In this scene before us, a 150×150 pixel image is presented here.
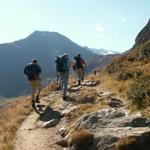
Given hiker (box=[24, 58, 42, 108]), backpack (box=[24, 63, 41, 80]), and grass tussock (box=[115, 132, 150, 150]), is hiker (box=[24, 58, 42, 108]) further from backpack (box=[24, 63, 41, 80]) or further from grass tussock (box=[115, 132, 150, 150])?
grass tussock (box=[115, 132, 150, 150])

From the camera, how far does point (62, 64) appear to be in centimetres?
2338

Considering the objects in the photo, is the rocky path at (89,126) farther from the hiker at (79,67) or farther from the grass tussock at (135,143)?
the hiker at (79,67)

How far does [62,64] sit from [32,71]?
2.16 meters

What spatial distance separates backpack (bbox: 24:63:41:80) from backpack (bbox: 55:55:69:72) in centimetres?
168

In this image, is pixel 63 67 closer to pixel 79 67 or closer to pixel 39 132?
pixel 79 67

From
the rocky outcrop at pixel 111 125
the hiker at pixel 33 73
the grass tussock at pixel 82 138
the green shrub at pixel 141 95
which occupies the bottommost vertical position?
the grass tussock at pixel 82 138

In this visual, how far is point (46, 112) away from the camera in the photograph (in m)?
19.5

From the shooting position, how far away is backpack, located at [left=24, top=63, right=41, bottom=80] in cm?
2178

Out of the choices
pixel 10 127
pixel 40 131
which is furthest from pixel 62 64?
pixel 40 131

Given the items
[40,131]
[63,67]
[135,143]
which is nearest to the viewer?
[135,143]

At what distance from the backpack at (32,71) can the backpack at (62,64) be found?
1.68m

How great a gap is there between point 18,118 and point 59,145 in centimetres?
602

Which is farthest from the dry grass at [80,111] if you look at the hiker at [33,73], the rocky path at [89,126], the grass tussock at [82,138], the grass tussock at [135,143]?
the hiker at [33,73]

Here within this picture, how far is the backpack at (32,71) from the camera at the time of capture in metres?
21.8
